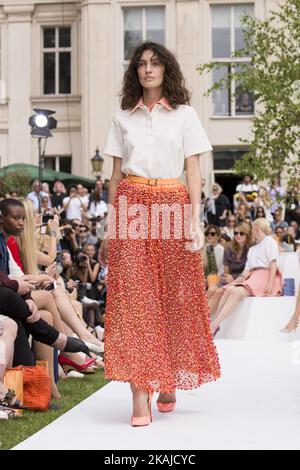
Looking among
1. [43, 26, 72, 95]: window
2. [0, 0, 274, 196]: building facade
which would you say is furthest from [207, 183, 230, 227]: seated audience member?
[43, 26, 72, 95]: window

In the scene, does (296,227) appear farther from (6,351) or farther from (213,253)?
(6,351)

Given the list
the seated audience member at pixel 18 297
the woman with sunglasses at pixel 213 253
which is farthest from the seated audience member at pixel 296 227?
the seated audience member at pixel 18 297

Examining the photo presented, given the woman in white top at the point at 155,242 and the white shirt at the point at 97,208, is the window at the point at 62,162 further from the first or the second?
the woman in white top at the point at 155,242

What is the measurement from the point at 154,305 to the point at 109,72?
991 inches

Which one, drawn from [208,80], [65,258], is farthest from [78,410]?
[208,80]

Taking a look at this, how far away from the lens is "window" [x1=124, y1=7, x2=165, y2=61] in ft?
99.9

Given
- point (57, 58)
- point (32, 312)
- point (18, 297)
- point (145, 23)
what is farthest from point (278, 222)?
point (18, 297)

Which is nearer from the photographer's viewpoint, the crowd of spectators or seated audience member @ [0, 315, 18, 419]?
seated audience member @ [0, 315, 18, 419]

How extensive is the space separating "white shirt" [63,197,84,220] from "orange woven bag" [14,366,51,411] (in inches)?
581

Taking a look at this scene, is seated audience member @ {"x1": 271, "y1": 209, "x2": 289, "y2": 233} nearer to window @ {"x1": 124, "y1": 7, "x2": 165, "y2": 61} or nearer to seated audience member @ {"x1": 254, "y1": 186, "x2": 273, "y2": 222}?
seated audience member @ {"x1": 254, "y1": 186, "x2": 273, "y2": 222}

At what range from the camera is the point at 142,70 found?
19.3 ft

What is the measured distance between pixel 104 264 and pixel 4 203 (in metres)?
1.40

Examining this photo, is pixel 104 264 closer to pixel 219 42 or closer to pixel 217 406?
pixel 217 406

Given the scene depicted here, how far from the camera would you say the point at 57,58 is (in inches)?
1284
